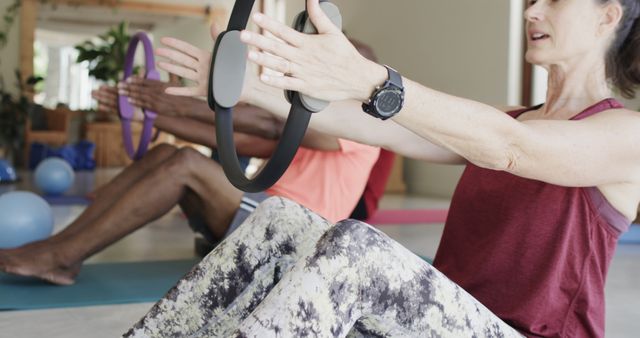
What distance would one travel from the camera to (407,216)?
4.75 metres

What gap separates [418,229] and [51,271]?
2280 mm

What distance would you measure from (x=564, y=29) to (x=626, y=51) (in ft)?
0.42

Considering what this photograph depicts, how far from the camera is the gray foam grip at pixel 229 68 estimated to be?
116 centimetres

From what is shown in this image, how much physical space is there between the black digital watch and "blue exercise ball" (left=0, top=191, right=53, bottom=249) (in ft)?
6.84

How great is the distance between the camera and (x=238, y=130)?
2.37 metres

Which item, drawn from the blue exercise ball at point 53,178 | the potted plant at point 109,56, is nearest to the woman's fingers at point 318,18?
the blue exercise ball at point 53,178

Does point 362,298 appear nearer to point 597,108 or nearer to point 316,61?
point 316,61

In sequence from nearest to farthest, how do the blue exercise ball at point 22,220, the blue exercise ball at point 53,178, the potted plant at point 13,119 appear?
the blue exercise ball at point 22,220 → the blue exercise ball at point 53,178 → the potted plant at point 13,119

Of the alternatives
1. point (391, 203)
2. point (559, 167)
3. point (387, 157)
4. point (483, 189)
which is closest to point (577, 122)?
point (559, 167)

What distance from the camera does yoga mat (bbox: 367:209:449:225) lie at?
4427 mm

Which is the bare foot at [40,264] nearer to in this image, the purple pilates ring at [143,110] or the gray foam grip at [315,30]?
the purple pilates ring at [143,110]

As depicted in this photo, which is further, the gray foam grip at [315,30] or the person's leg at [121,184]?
the person's leg at [121,184]

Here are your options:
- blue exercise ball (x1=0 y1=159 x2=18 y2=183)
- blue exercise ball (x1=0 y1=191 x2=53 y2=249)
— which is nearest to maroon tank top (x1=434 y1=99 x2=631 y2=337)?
blue exercise ball (x1=0 y1=191 x2=53 y2=249)

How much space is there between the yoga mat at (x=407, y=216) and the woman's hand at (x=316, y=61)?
3.24 metres
